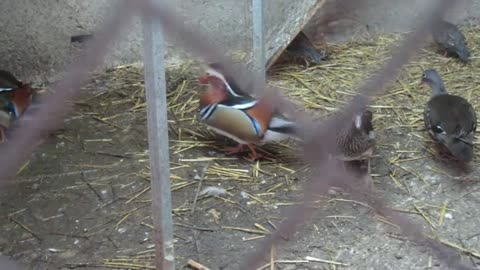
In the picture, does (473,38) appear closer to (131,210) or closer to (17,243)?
(131,210)

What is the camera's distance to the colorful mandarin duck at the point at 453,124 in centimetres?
278

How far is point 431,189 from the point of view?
8.98ft

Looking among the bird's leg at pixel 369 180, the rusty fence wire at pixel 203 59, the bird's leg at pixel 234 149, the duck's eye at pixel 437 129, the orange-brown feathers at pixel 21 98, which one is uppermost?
the rusty fence wire at pixel 203 59

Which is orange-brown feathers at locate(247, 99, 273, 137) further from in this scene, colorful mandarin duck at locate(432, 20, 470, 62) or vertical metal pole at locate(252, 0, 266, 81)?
colorful mandarin duck at locate(432, 20, 470, 62)

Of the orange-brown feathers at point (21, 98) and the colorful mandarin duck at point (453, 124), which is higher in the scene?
the colorful mandarin duck at point (453, 124)

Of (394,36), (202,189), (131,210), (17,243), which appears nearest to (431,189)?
(202,189)

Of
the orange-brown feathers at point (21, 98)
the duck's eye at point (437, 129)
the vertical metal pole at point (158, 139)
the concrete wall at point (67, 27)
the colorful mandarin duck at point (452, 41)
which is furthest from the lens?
the colorful mandarin duck at point (452, 41)

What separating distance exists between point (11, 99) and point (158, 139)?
4.68ft

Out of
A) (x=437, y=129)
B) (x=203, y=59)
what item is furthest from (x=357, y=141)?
(x=203, y=59)

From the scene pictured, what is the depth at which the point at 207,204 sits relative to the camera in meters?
2.66

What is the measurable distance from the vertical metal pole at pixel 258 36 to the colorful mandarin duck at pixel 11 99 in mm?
978

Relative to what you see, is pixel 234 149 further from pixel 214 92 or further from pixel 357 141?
pixel 357 141

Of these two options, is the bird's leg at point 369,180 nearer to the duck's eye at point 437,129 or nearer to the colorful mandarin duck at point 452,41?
the duck's eye at point 437,129

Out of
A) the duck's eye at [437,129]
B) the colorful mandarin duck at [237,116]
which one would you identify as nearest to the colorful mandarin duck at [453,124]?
the duck's eye at [437,129]
